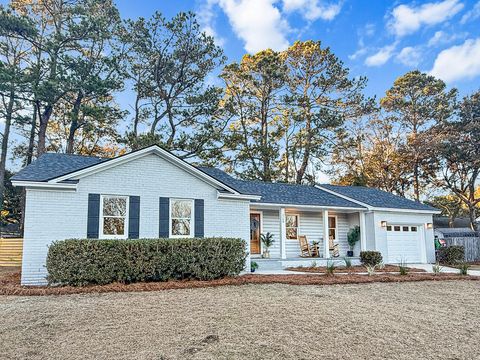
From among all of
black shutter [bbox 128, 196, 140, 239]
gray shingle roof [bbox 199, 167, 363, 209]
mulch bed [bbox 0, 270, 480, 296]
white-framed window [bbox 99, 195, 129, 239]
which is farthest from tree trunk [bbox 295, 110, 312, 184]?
white-framed window [bbox 99, 195, 129, 239]

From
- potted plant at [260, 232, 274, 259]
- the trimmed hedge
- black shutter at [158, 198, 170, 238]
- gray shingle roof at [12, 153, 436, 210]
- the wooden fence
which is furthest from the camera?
the wooden fence

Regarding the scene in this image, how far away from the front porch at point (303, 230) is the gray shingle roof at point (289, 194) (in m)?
0.30

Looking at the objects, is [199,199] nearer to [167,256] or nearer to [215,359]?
[167,256]

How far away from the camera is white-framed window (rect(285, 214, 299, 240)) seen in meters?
17.1

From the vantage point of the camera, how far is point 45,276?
10445mm

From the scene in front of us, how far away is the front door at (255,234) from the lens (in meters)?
16.2

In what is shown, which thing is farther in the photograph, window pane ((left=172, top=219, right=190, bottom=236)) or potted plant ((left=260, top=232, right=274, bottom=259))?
potted plant ((left=260, top=232, right=274, bottom=259))

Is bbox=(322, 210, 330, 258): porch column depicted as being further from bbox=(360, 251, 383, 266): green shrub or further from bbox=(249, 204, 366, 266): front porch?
bbox=(360, 251, 383, 266): green shrub

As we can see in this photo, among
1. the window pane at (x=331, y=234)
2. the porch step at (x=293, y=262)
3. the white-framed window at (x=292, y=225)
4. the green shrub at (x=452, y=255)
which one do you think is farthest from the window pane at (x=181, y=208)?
the green shrub at (x=452, y=255)

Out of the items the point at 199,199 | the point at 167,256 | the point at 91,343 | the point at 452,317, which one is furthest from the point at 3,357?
the point at 199,199

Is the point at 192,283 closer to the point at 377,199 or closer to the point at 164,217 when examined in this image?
the point at 164,217

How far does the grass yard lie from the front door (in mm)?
7182

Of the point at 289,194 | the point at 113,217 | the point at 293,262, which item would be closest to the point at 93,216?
the point at 113,217

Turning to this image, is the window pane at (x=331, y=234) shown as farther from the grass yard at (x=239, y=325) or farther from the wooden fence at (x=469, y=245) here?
the grass yard at (x=239, y=325)
